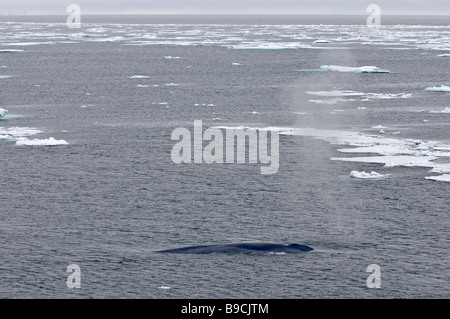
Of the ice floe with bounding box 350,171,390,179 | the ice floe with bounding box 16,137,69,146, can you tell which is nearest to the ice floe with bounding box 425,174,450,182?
the ice floe with bounding box 350,171,390,179

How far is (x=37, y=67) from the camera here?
92.2 m

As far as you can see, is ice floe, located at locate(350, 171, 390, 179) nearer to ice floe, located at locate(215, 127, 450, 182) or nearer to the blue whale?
ice floe, located at locate(215, 127, 450, 182)

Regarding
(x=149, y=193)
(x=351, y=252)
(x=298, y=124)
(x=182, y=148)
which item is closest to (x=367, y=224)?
(x=351, y=252)

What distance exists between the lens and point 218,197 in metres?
30.8

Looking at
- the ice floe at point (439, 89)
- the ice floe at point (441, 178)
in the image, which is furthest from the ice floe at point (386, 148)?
the ice floe at point (439, 89)

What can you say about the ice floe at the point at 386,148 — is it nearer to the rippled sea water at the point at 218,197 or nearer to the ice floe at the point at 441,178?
the rippled sea water at the point at 218,197

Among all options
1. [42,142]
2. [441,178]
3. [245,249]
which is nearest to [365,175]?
[441,178]

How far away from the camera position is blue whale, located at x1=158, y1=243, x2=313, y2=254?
24.4m

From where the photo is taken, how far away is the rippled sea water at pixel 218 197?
73.3ft

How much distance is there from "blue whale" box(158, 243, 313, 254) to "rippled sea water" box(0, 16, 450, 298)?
1.59 feet

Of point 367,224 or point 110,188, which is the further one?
point 110,188

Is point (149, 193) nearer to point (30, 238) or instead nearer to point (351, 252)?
point (30, 238)

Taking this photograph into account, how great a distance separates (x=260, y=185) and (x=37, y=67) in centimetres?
6409

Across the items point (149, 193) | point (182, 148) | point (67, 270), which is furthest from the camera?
point (182, 148)
